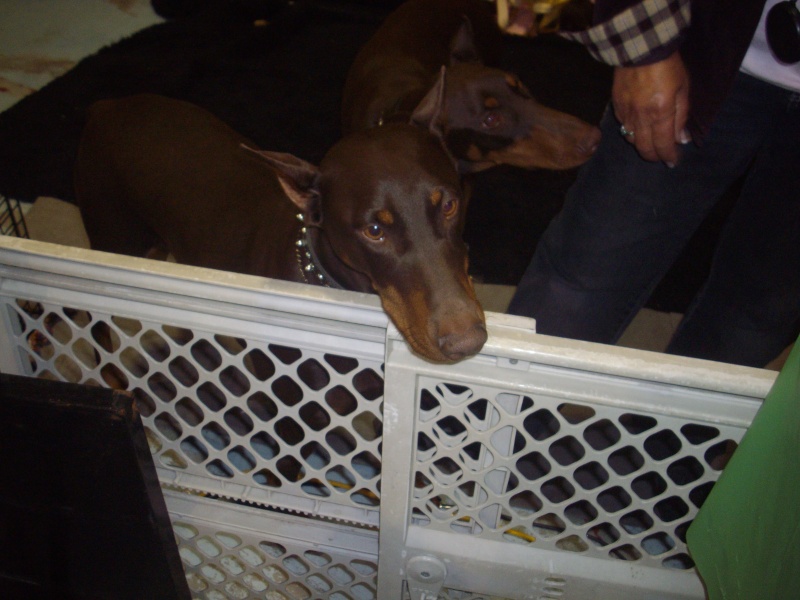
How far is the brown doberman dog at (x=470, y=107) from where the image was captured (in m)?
2.06

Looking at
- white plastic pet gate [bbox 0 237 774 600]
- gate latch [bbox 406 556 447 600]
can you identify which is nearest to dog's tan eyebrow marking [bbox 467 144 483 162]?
white plastic pet gate [bbox 0 237 774 600]

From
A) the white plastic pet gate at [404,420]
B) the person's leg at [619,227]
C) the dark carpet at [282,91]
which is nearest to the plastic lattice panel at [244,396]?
the white plastic pet gate at [404,420]

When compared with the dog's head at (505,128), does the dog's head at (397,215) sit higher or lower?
higher

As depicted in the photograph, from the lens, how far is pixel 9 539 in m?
0.99

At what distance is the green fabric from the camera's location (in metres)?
0.75

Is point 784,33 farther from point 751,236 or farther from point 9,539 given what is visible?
point 9,539

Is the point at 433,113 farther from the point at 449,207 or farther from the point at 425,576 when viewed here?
the point at 425,576

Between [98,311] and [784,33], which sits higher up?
[784,33]

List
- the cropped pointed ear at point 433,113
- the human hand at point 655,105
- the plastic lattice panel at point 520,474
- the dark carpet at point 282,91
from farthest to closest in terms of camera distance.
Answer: the dark carpet at point 282,91, the cropped pointed ear at point 433,113, the human hand at point 655,105, the plastic lattice panel at point 520,474

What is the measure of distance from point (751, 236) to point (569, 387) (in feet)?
2.45

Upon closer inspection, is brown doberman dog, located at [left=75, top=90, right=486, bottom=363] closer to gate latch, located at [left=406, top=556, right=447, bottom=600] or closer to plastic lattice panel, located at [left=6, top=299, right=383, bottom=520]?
plastic lattice panel, located at [left=6, top=299, right=383, bottom=520]

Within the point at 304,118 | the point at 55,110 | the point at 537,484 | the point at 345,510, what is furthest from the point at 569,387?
the point at 55,110

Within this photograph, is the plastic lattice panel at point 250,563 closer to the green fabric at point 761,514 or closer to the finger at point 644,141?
the green fabric at point 761,514

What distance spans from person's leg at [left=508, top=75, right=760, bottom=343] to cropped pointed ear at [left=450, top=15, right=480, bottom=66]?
1.08 m
